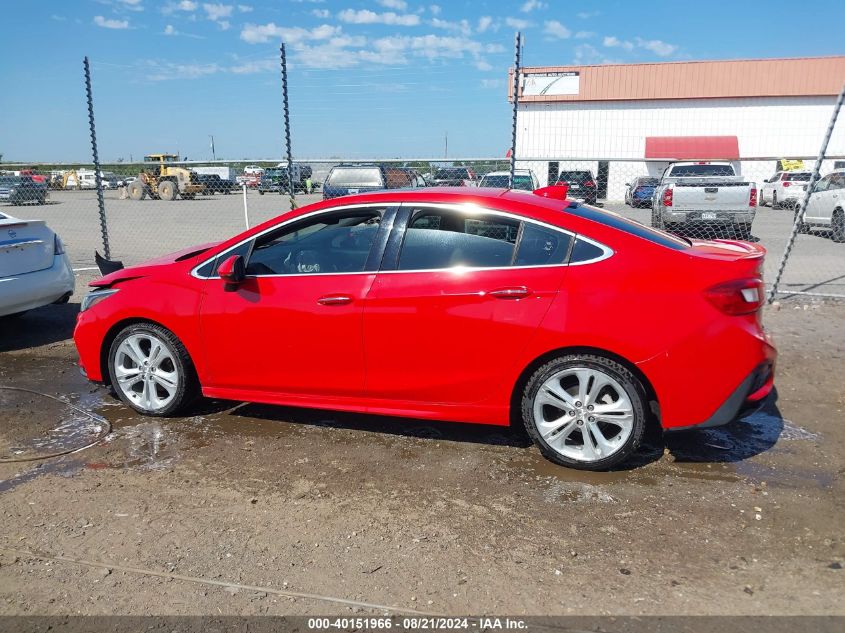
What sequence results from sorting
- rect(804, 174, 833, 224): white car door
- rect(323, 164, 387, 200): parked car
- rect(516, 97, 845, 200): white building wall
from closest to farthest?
1. rect(323, 164, 387, 200): parked car
2. rect(804, 174, 833, 224): white car door
3. rect(516, 97, 845, 200): white building wall

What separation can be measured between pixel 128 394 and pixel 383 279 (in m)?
2.17

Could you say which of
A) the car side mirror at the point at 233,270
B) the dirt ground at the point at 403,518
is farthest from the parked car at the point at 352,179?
the dirt ground at the point at 403,518

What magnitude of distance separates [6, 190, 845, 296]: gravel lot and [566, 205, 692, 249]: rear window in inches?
234

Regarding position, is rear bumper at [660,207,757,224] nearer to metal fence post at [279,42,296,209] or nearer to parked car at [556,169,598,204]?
parked car at [556,169,598,204]

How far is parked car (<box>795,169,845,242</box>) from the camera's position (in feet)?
47.1

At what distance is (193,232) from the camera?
17156mm

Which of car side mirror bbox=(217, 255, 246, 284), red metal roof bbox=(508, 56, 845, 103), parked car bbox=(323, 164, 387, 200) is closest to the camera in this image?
car side mirror bbox=(217, 255, 246, 284)

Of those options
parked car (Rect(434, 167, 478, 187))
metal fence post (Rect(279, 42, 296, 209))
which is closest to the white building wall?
parked car (Rect(434, 167, 478, 187))

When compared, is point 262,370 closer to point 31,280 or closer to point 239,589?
point 239,589

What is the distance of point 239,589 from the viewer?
2852 mm

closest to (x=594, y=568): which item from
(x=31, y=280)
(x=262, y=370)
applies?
(x=262, y=370)

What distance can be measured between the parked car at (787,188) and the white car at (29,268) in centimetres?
2528

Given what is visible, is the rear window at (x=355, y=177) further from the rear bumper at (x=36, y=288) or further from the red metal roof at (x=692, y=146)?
the red metal roof at (x=692, y=146)

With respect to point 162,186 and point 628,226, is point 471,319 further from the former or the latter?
point 162,186
